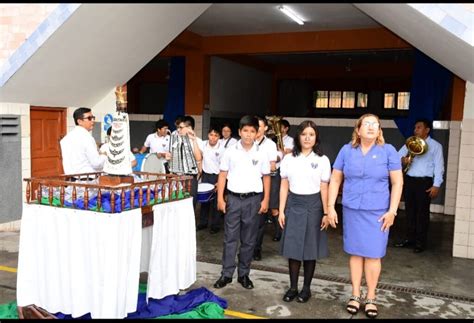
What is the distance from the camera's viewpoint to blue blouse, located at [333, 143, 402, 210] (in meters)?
3.00

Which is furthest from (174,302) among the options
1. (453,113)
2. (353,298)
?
(453,113)

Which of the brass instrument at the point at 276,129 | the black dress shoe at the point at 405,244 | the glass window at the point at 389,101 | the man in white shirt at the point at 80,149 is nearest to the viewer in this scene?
the man in white shirt at the point at 80,149

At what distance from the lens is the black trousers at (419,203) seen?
5039 millimetres

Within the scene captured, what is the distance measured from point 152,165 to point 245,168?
4.09 feet

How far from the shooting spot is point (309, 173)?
3217mm

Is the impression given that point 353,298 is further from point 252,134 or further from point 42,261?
point 42,261

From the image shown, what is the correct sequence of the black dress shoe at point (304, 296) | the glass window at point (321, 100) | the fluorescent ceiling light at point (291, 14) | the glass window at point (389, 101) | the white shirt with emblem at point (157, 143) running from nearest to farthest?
the black dress shoe at point (304, 296) < the white shirt with emblem at point (157, 143) < the fluorescent ceiling light at point (291, 14) < the glass window at point (389, 101) < the glass window at point (321, 100)

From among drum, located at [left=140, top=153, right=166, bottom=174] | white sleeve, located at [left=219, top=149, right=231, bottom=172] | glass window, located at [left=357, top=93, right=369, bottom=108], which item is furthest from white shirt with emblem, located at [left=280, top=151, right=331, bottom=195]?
glass window, located at [left=357, top=93, right=369, bottom=108]

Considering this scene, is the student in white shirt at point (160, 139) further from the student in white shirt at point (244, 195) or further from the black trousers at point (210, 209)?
the student in white shirt at point (244, 195)

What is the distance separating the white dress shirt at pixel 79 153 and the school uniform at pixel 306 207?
173 cm

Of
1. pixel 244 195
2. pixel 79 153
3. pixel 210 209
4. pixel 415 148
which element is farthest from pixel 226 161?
pixel 415 148

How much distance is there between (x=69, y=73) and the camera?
17.1 ft

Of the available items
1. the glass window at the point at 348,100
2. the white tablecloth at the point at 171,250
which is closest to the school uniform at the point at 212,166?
the white tablecloth at the point at 171,250

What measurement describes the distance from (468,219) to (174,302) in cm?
337
